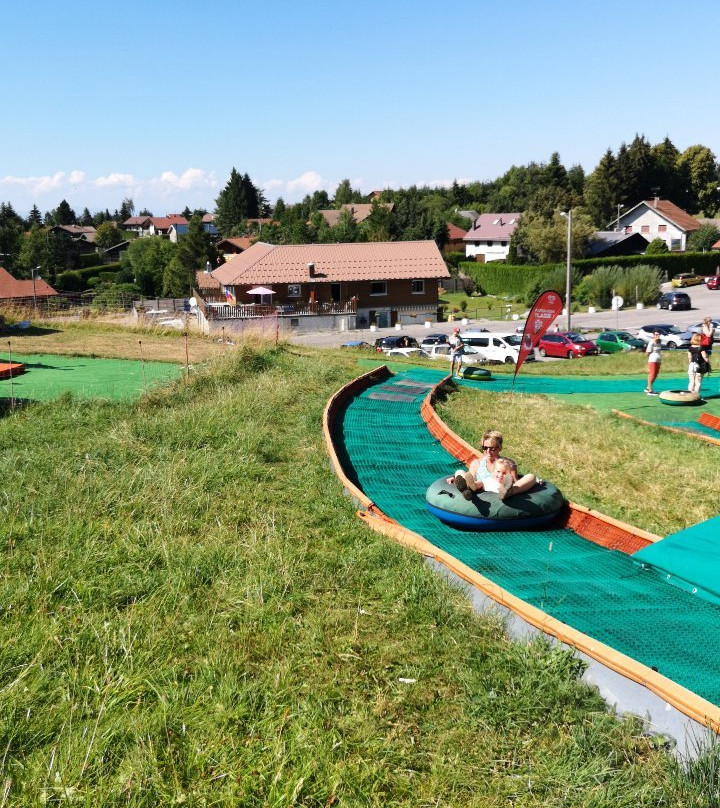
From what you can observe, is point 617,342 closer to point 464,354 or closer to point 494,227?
point 464,354

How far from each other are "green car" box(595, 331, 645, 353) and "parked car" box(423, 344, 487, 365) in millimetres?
7047

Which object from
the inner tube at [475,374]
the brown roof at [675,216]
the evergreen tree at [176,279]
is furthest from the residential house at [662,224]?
the inner tube at [475,374]

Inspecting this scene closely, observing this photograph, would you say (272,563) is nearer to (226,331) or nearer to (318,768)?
(318,768)

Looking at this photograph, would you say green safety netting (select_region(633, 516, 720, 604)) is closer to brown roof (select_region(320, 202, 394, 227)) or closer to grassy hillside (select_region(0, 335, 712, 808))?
grassy hillside (select_region(0, 335, 712, 808))

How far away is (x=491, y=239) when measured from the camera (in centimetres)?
8681

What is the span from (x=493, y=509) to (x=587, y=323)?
42.4 metres

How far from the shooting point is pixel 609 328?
45.3 meters

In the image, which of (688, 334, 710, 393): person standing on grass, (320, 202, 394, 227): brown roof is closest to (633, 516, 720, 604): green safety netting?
(688, 334, 710, 393): person standing on grass

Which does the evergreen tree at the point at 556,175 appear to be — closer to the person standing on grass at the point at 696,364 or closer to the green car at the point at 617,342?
the green car at the point at 617,342

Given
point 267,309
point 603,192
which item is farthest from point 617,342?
point 603,192

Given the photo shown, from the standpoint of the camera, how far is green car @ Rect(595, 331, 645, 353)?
3519cm

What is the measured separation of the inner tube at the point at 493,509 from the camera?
9.30m

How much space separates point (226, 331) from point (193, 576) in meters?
24.7

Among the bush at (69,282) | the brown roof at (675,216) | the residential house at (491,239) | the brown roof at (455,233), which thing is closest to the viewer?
the brown roof at (675,216)
